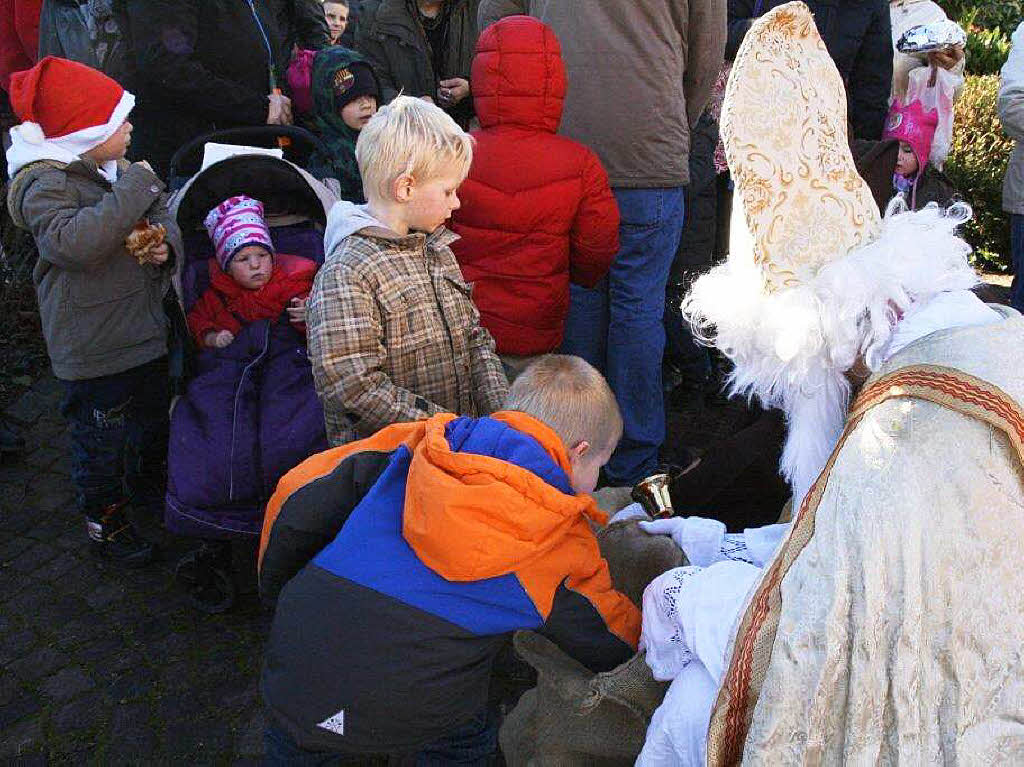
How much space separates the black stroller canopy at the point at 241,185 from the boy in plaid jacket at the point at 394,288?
0.66 m

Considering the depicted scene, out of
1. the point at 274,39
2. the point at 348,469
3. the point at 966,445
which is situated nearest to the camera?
the point at 966,445

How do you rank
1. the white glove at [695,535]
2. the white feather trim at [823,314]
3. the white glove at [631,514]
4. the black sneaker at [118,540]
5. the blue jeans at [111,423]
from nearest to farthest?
the white feather trim at [823,314] → the white glove at [695,535] → the white glove at [631,514] → the blue jeans at [111,423] → the black sneaker at [118,540]

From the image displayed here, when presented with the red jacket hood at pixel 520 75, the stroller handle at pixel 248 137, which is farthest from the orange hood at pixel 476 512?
the stroller handle at pixel 248 137

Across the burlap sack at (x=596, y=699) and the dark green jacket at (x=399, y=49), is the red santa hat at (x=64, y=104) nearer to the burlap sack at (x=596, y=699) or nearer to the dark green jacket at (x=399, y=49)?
the dark green jacket at (x=399, y=49)

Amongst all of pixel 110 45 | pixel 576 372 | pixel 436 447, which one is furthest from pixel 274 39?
pixel 436 447

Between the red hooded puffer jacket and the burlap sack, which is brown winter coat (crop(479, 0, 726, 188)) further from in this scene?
the burlap sack

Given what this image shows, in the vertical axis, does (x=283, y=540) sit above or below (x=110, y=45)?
below

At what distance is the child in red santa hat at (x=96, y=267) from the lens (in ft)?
9.47

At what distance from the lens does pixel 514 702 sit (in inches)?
106

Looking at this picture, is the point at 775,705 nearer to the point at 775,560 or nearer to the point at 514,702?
the point at 775,560

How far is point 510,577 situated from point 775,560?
0.54 metres

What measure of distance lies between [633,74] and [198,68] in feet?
5.69

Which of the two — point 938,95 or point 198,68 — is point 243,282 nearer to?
point 198,68

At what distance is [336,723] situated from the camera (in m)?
1.84
